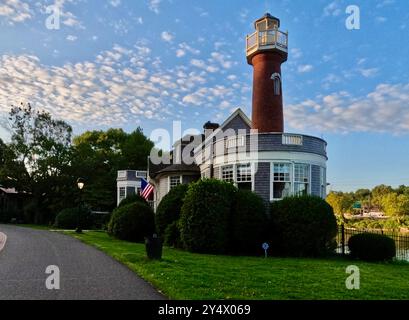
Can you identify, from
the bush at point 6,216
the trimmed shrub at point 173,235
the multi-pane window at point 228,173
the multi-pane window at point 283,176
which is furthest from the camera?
the bush at point 6,216

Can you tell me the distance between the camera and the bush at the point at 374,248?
18625 millimetres

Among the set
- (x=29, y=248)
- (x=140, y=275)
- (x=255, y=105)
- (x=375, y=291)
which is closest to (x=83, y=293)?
(x=140, y=275)

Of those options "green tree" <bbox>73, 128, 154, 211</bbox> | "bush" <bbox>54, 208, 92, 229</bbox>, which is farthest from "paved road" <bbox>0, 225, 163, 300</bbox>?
"green tree" <bbox>73, 128, 154, 211</bbox>

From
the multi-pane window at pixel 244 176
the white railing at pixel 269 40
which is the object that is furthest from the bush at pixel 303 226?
the white railing at pixel 269 40

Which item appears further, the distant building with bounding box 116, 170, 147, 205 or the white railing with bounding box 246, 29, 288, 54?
the distant building with bounding box 116, 170, 147, 205

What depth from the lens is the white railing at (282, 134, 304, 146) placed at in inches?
794

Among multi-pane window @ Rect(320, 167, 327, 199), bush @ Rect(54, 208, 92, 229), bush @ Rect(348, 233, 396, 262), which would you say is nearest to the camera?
bush @ Rect(348, 233, 396, 262)

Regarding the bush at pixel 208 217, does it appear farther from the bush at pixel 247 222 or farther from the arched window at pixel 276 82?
the arched window at pixel 276 82

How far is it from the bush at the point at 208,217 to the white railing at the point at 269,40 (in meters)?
11.8

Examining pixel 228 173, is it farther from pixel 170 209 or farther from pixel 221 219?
pixel 221 219

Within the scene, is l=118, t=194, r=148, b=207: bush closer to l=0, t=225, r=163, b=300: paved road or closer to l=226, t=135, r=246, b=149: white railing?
l=226, t=135, r=246, b=149: white railing

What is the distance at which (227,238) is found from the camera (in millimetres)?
18688

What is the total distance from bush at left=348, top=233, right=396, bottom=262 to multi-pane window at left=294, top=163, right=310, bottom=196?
3.59 meters
